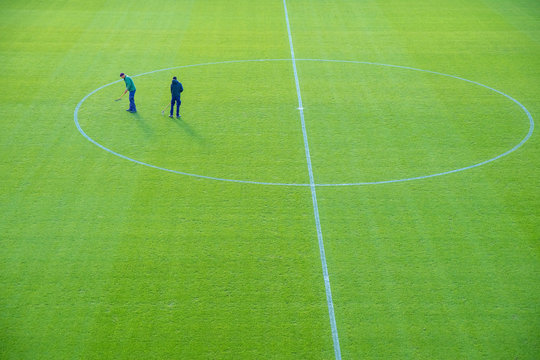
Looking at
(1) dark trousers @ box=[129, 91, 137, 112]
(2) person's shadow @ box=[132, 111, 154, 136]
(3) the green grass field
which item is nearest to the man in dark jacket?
(3) the green grass field

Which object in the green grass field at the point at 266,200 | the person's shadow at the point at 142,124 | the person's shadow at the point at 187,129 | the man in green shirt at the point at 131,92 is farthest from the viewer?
the man in green shirt at the point at 131,92

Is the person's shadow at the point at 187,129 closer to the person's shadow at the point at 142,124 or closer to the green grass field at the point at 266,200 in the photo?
the green grass field at the point at 266,200

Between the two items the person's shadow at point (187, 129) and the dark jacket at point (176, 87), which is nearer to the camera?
the person's shadow at point (187, 129)

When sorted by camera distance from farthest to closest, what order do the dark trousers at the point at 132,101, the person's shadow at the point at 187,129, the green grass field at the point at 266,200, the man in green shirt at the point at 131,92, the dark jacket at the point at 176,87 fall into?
the dark trousers at the point at 132,101 < the man in green shirt at the point at 131,92 < the dark jacket at the point at 176,87 < the person's shadow at the point at 187,129 < the green grass field at the point at 266,200

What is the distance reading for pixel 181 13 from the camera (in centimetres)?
2895

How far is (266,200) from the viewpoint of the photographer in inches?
555

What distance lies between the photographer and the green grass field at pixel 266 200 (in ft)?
33.8

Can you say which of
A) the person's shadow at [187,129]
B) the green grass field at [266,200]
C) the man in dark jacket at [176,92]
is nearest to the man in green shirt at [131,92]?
the green grass field at [266,200]

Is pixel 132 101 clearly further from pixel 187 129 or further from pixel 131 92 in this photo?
pixel 187 129

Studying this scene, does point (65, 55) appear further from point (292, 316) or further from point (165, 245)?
point (292, 316)

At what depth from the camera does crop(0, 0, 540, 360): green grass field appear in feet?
33.8

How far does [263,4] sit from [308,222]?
68.3 ft

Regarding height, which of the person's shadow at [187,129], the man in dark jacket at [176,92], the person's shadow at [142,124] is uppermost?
the man in dark jacket at [176,92]

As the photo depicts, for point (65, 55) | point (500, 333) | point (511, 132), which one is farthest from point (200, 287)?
point (65, 55)
